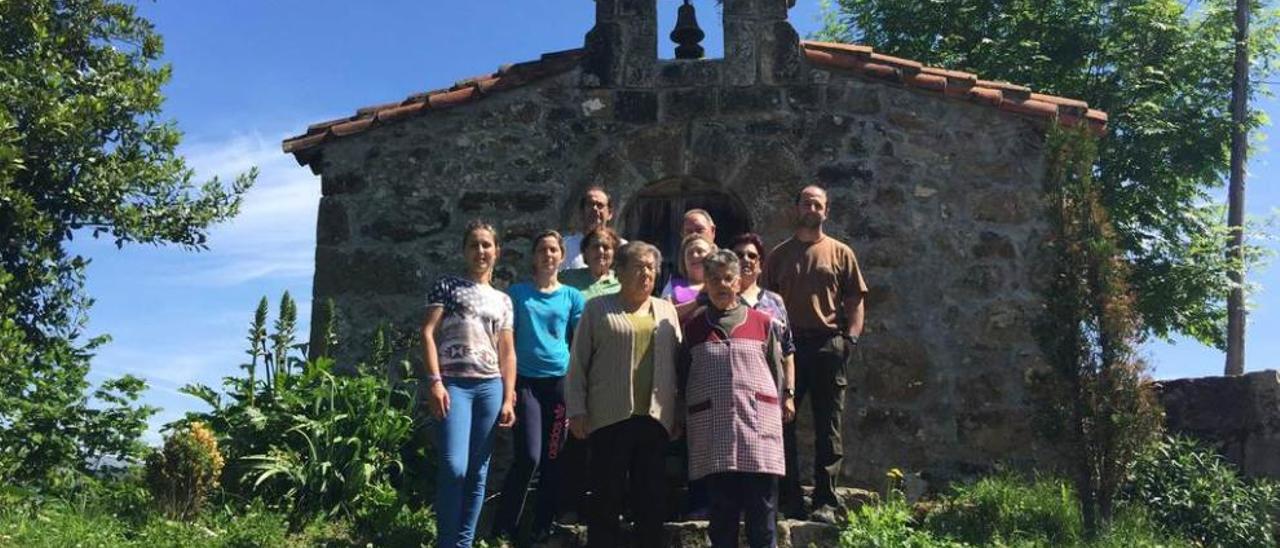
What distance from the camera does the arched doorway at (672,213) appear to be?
23.5 feet

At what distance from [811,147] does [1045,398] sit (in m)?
2.20

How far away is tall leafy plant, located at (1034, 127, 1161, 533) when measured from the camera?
5660 millimetres

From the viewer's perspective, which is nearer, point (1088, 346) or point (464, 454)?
point (464, 454)

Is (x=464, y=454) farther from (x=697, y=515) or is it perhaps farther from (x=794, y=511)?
(x=794, y=511)

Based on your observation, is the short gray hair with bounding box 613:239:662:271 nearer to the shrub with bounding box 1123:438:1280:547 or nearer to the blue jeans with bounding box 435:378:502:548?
the blue jeans with bounding box 435:378:502:548

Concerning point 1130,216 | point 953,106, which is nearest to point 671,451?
point 953,106

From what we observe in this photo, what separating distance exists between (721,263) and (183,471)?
308 centimetres

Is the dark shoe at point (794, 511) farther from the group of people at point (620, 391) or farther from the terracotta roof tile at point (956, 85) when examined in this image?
the terracotta roof tile at point (956, 85)

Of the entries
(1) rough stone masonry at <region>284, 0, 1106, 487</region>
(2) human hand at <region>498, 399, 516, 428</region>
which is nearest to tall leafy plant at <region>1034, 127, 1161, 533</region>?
(1) rough stone masonry at <region>284, 0, 1106, 487</region>

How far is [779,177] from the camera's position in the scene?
6.92 m

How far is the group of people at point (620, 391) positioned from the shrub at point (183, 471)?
1.67 metres

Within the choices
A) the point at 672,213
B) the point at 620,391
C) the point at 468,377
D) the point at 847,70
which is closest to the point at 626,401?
the point at 620,391

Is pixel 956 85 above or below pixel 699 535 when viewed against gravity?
above

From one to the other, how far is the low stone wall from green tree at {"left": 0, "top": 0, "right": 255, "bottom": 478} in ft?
21.4
